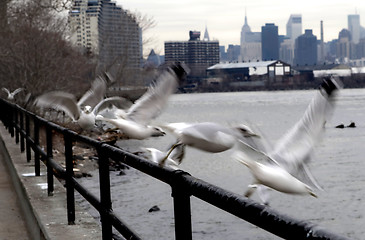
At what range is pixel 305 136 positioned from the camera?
4648 mm

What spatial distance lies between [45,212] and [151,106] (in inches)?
57.3

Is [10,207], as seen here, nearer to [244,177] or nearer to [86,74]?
[244,177]

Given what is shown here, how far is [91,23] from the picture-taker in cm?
6372

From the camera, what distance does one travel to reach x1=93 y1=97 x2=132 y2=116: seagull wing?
9266mm

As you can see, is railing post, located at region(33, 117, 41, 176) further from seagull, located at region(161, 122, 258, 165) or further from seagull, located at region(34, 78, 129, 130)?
seagull, located at region(161, 122, 258, 165)

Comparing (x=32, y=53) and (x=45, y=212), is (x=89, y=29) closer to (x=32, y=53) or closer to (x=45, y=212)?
(x=32, y=53)

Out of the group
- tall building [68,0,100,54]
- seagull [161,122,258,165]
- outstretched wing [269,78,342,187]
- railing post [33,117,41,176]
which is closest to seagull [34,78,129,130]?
railing post [33,117,41,176]

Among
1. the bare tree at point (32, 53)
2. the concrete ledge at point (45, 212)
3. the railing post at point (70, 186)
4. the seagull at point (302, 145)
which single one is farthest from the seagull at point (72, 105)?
the bare tree at point (32, 53)

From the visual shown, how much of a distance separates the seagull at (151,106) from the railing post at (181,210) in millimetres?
2564

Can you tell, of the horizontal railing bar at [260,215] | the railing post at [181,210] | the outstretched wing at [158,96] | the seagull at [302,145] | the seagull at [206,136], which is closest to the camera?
the horizontal railing bar at [260,215]

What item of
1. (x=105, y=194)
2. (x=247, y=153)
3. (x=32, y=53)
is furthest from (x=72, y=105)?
(x=32, y=53)

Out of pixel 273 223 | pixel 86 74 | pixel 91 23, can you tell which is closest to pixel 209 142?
pixel 273 223

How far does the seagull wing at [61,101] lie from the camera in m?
9.29

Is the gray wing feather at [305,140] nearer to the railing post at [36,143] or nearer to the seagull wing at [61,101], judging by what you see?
the railing post at [36,143]
